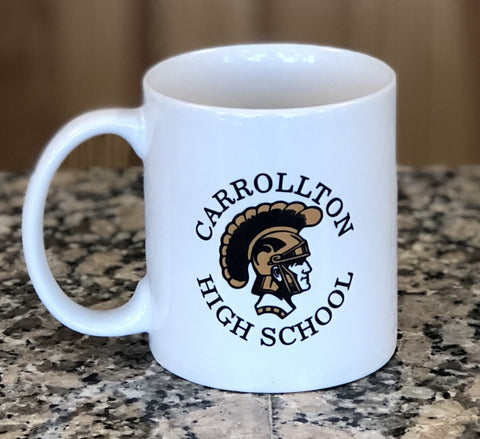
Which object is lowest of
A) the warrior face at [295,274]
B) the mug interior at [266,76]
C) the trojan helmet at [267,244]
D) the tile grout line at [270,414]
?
the tile grout line at [270,414]

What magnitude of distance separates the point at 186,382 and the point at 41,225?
133 millimetres

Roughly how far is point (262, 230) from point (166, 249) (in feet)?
0.22

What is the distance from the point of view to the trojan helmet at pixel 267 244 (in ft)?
1.83

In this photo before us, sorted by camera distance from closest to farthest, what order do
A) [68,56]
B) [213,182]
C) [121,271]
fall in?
1. [213,182]
2. [121,271]
3. [68,56]

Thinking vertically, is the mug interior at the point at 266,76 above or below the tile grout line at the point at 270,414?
above

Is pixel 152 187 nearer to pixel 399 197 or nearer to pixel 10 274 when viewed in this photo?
pixel 10 274

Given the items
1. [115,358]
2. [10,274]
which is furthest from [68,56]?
[115,358]

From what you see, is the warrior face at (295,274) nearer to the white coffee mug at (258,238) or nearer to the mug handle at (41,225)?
the white coffee mug at (258,238)

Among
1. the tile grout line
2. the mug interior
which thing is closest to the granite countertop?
the tile grout line

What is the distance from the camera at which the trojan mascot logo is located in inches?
22.0

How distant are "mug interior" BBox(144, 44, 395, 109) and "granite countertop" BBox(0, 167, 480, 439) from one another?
17 centimetres

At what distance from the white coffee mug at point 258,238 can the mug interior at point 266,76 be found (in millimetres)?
22

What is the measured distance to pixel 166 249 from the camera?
59 cm

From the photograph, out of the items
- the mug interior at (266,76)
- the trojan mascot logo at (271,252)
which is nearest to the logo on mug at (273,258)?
the trojan mascot logo at (271,252)
